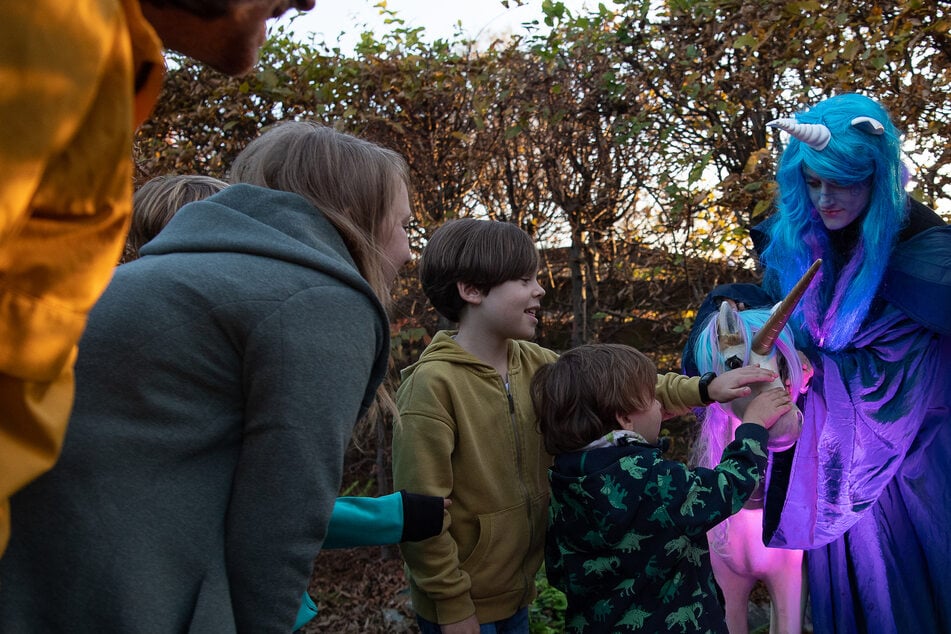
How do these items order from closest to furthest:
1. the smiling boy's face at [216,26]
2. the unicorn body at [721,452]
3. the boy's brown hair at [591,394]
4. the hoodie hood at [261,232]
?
the smiling boy's face at [216,26], the hoodie hood at [261,232], the boy's brown hair at [591,394], the unicorn body at [721,452]

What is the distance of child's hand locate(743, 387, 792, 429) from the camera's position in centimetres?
231

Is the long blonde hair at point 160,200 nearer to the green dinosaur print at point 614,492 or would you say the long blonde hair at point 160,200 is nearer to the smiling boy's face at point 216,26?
the green dinosaur print at point 614,492

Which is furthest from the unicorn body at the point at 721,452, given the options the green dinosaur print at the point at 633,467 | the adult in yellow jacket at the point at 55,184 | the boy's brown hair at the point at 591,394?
the adult in yellow jacket at the point at 55,184

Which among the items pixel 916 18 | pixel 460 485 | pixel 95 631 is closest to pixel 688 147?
pixel 916 18

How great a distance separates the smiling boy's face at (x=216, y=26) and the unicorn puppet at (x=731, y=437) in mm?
1786

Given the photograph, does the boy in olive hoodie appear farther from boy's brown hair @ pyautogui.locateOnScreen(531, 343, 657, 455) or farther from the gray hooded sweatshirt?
the gray hooded sweatshirt

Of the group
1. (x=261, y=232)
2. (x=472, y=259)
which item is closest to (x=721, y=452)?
(x=472, y=259)

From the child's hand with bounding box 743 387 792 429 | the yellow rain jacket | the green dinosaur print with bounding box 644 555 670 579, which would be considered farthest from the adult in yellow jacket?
the child's hand with bounding box 743 387 792 429

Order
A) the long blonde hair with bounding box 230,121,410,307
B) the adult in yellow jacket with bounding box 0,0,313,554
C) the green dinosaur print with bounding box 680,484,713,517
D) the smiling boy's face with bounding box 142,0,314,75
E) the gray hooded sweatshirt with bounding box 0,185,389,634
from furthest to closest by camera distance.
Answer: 1. the green dinosaur print with bounding box 680,484,713,517
2. the long blonde hair with bounding box 230,121,410,307
3. the gray hooded sweatshirt with bounding box 0,185,389,634
4. the smiling boy's face with bounding box 142,0,314,75
5. the adult in yellow jacket with bounding box 0,0,313,554

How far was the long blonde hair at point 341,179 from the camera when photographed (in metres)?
1.60

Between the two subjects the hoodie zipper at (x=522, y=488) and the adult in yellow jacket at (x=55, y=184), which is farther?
the hoodie zipper at (x=522, y=488)

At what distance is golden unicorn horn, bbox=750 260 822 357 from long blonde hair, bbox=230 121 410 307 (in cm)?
115

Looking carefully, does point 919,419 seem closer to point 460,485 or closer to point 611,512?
point 611,512

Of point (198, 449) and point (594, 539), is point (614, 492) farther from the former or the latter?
point (198, 449)
